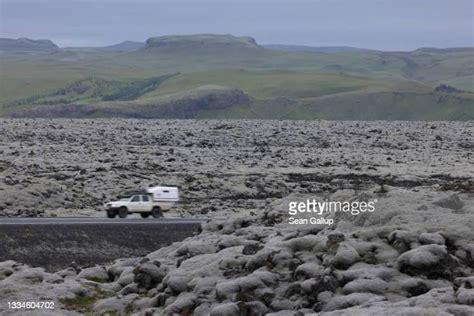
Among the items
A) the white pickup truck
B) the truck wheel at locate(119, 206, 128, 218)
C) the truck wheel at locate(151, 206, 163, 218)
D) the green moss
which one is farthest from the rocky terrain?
the truck wheel at locate(119, 206, 128, 218)

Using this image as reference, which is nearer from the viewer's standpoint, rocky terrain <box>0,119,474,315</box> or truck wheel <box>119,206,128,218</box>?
rocky terrain <box>0,119,474,315</box>

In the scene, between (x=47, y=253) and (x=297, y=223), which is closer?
(x=297, y=223)

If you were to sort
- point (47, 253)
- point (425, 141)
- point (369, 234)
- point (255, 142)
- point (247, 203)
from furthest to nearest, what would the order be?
point (425, 141)
point (255, 142)
point (247, 203)
point (47, 253)
point (369, 234)

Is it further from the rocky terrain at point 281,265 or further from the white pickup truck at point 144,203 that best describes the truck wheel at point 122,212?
the rocky terrain at point 281,265

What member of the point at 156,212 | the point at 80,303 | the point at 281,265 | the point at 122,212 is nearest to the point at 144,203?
the point at 156,212

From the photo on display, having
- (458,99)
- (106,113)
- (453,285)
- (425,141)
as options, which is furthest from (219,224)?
(458,99)

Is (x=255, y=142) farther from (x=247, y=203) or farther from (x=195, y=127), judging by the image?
(x=247, y=203)

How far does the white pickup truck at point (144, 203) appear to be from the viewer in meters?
39.4

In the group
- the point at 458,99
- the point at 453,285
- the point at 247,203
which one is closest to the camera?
the point at 453,285

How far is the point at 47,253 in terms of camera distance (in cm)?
3045

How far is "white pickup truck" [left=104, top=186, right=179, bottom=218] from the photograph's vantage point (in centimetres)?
3941

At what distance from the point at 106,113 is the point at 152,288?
131 meters

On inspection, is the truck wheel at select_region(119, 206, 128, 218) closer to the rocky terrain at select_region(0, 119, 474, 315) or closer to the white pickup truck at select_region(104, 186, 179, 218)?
the white pickup truck at select_region(104, 186, 179, 218)

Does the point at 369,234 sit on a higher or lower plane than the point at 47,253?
higher
